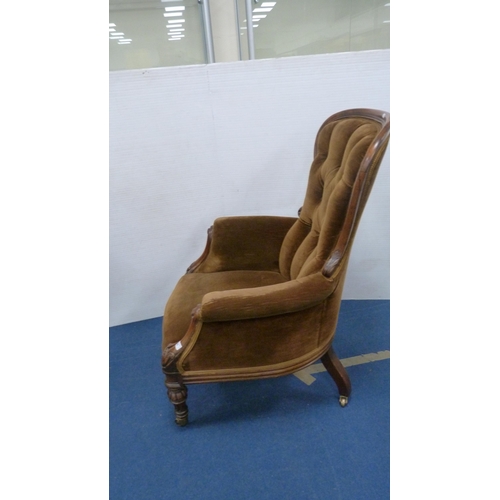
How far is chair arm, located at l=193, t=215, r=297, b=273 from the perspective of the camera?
60.6 inches

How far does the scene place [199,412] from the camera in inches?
52.6

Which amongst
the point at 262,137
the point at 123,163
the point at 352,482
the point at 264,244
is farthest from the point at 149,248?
the point at 352,482

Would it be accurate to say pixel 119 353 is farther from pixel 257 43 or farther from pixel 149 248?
pixel 257 43

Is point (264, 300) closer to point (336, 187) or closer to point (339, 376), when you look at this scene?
point (336, 187)

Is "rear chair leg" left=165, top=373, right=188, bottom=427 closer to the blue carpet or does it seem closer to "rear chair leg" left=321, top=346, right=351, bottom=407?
the blue carpet

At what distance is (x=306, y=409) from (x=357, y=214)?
0.78 m

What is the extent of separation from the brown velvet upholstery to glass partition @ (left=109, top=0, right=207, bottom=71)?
1.17 m

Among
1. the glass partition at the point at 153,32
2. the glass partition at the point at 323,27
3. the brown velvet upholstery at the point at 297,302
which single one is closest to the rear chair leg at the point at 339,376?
the brown velvet upholstery at the point at 297,302

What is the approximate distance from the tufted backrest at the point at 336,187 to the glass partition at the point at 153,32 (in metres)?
1.16

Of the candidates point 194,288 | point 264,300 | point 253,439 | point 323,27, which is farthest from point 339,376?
point 323,27

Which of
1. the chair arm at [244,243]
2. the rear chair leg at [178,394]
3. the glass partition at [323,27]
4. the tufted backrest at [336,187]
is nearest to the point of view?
the tufted backrest at [336,187]

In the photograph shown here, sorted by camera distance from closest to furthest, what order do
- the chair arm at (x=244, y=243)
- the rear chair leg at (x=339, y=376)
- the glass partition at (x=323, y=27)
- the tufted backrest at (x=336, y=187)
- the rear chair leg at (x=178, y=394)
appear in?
the tufted backrest at (x=336, y=187) < the rear chair leg at (x=178, y=394) < the rear chair leg at (x=339, y=376) < the chair arm at (x=244, y=243) < the glass partition at (x=323, y=27)

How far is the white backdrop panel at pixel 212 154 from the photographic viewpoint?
1568 mm

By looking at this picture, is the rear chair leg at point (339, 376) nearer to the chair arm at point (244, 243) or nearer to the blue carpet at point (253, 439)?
the blue carpet at point (253, 439)
